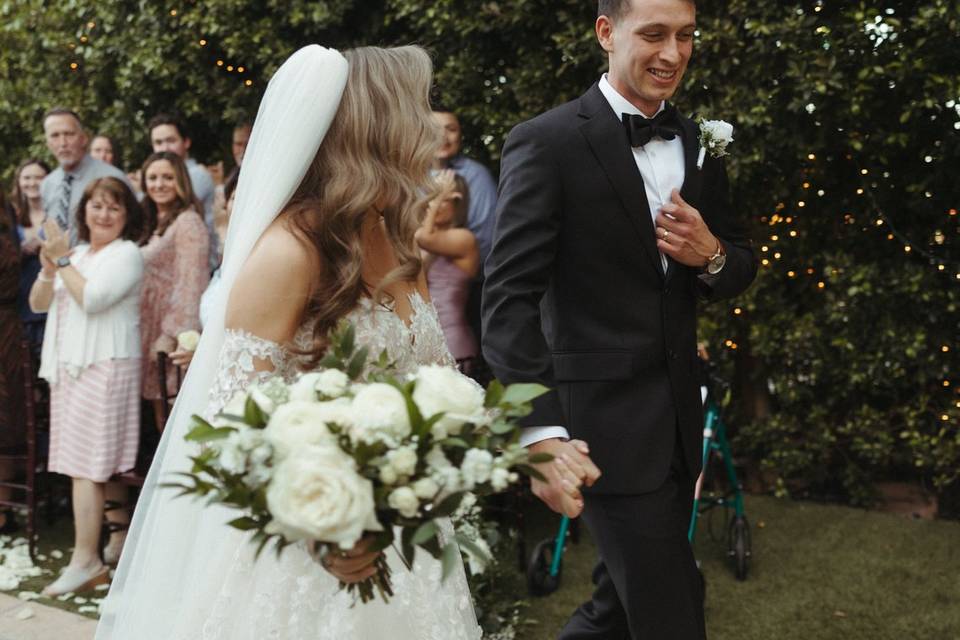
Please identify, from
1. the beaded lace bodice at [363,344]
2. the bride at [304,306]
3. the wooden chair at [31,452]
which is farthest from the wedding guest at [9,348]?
the beaded lace bodice at [363,344]

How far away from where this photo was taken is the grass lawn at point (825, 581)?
4.18m

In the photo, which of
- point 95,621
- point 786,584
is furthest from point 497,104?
point 95,621

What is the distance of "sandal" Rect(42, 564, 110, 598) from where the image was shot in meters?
4.85

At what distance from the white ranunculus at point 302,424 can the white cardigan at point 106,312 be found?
345 cm

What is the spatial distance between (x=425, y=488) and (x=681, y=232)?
48.9 inches

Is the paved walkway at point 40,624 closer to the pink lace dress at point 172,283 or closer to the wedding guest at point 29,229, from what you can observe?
the pink lace dress at point 172,283

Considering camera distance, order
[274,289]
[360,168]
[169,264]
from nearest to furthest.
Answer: [274,289] → [360,168] → [169,264]

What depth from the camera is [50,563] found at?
17.9 feet

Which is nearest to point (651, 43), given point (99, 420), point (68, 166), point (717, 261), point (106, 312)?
point (717, 261)

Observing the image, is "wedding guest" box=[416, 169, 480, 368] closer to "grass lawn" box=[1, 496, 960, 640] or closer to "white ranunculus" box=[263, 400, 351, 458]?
"grass lawn" box=[1, 496, 960, 640]

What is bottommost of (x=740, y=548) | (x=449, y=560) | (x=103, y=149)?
(x=740, y=548)

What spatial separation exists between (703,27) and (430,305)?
→ 9.67 ft

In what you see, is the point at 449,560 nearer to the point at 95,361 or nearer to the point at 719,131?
the point at 719,131

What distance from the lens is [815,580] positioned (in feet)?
15.5
